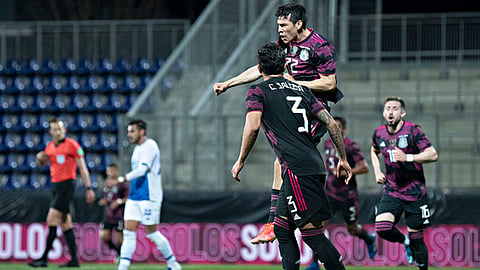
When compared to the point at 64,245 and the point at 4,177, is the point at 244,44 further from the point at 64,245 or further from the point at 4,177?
the point at 4,177

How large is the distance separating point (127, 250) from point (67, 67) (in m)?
11.8

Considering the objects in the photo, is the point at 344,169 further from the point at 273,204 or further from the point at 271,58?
the point at 271,58

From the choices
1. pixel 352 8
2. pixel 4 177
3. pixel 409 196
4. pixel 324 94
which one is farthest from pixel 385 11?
pixel 324 94

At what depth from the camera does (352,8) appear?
73.2ft

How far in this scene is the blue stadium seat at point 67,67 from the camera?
22.4 m

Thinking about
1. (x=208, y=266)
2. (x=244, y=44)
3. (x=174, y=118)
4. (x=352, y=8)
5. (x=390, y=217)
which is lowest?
(x=208, y=266)

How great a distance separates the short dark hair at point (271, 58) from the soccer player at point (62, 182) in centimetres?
673

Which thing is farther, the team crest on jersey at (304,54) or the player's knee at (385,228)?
the player's knee at (385,228)

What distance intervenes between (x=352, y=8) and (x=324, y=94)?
14.2 meters

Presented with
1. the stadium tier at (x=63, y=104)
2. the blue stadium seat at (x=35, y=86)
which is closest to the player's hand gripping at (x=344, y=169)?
the stadium tier at (x=63, y=104)

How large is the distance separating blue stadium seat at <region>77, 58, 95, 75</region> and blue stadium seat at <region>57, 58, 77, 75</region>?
0.43 feet

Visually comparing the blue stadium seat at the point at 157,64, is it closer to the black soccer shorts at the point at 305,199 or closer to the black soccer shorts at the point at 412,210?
the black soccer shorts at the point at 412,210

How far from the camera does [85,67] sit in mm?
22375

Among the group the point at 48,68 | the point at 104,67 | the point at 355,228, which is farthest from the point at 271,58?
the point at 48,68
